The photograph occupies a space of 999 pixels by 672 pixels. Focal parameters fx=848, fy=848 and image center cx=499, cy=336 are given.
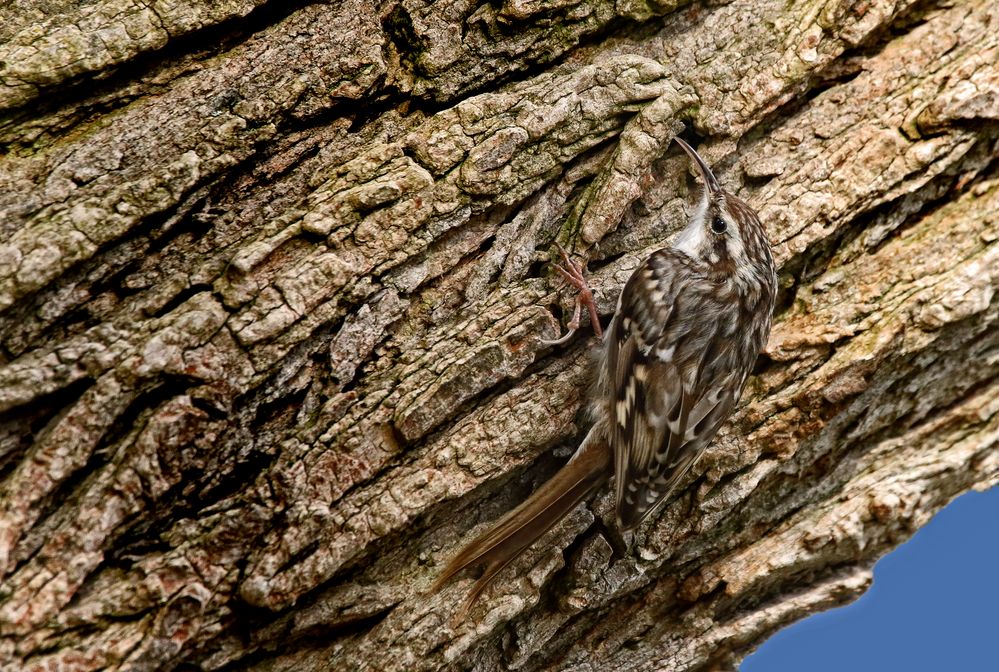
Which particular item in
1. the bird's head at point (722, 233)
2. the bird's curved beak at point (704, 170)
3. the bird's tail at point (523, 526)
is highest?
the bird's curved beak at point (704, 170)

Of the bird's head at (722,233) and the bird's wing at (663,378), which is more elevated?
the bird's head at (722,233)

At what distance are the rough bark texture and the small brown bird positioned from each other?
0.26ft

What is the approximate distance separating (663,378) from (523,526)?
2.03ft

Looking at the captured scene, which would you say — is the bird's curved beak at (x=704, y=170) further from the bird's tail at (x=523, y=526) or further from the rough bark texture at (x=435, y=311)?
the bird's tail at (x=523, y=526)

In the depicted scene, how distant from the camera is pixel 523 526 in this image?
7.19 feet

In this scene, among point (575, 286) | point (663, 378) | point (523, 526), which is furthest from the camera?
point (663, 378)

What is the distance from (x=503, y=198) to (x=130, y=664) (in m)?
1.44

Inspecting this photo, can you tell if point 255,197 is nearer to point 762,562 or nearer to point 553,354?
point 553,354

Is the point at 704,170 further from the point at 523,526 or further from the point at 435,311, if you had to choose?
the point at 523,526

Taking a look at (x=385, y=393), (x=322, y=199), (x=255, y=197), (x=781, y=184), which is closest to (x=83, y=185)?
(x=255, y=197)

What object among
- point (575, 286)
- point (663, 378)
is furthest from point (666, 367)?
point (575, 286)

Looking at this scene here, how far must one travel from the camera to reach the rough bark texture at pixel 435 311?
77.0 inches

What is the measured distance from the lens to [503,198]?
2.32 meters

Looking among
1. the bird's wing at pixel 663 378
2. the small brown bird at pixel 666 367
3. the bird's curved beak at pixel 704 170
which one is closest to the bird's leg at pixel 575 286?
the small brown bird at pixel 666 367
